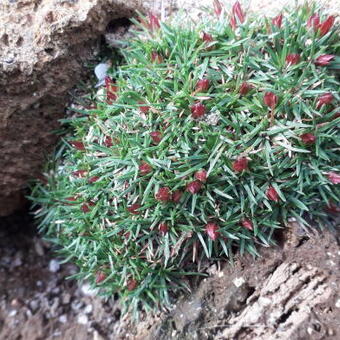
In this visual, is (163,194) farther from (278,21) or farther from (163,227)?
(278,21)

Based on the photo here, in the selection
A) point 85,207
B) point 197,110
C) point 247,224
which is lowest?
point 247,224

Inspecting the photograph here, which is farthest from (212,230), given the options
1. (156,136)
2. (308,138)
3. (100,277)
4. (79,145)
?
(79,145)

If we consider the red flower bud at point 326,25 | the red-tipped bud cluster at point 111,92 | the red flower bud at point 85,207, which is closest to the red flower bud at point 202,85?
the red-tipped bud cluster at point 111,92

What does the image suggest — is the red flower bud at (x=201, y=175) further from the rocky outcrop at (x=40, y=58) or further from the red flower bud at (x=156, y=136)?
the rocky outcrop at (x=40, y=58)

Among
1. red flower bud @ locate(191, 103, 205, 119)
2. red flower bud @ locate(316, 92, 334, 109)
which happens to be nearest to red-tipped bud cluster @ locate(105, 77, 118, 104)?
red flower bud @ locate(191, 103, 205, 119)

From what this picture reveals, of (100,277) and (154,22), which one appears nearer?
(154,22)

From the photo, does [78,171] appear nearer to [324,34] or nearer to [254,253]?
[254,253]
